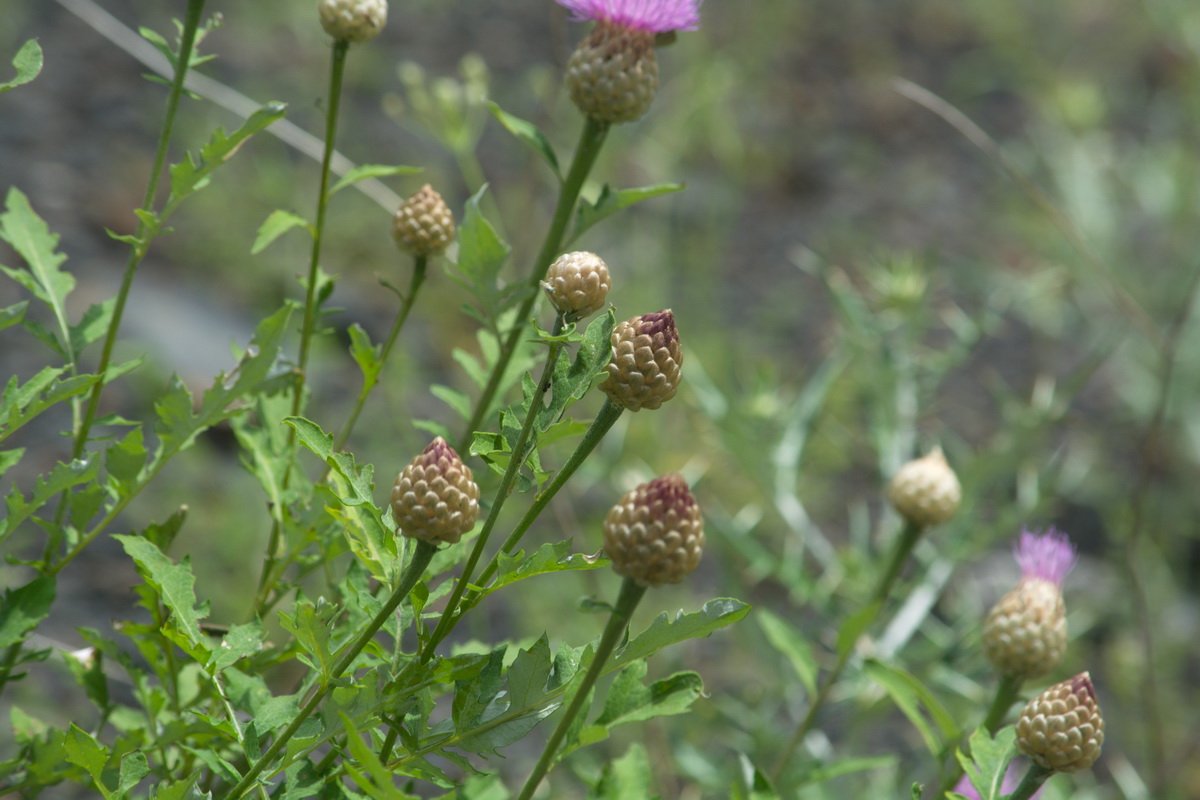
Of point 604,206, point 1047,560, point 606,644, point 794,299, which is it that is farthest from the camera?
point 794,299

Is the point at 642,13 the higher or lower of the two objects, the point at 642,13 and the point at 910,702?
the higher

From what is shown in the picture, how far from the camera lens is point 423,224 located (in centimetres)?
104

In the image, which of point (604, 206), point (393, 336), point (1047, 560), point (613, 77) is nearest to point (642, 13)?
point (613, 77)

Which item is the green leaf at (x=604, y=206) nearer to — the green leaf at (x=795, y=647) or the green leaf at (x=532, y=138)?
the green leaf at (x=532, y=138)

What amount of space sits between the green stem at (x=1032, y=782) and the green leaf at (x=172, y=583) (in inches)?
23.3

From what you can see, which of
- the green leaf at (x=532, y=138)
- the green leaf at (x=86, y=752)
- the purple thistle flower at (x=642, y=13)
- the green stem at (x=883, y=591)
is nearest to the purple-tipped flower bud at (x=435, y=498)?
the green leaf at (x=86, y=752)

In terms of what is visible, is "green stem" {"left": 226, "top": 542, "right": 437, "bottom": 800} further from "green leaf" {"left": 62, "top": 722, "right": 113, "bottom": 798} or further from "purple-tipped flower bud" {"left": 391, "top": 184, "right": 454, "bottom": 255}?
"purple-tipped flower bud" {"left": 391, "top": 184, "right": 454, "bottom": 255}

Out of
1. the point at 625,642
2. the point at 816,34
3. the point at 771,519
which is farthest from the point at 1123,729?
the point at 816,34

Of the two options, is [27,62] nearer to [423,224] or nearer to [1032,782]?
[423,224]

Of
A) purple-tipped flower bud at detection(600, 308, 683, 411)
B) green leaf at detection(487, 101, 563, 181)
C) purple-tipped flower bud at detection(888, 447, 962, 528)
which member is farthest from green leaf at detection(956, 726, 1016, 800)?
green leaf at detection(487, 101, 563, 181)

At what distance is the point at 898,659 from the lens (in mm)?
1591

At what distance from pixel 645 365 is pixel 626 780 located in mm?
361

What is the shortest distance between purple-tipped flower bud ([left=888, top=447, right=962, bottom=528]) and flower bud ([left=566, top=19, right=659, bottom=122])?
1.91ft

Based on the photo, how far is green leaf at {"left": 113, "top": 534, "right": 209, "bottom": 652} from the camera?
796 mm
